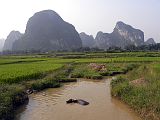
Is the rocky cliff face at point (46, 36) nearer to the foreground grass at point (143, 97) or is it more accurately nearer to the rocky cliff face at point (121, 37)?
the rocky cliff face at point (121, 37)

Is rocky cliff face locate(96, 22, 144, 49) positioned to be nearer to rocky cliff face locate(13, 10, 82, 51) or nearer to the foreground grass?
rocky cliff face locate(13, 10, 82, 51)

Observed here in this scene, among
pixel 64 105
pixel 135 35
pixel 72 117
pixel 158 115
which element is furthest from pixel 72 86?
pixel 135 35

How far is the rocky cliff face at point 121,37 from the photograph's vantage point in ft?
581

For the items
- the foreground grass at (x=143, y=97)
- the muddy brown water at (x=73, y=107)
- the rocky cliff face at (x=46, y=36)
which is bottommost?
the muddy brown water at (x=73, y=107)

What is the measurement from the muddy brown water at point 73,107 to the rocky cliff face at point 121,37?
152988 millimetres

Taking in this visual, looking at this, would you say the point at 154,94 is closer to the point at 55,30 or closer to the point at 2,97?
the point at 2,97

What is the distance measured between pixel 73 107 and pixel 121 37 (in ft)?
562

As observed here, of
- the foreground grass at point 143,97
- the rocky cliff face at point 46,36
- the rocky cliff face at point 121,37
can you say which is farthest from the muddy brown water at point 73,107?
the rocky cliff face at point 121,37

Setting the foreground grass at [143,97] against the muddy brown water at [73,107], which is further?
the muddy brown water at [73,107]

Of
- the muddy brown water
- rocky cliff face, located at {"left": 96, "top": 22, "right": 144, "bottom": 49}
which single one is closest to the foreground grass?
the muddy brown water

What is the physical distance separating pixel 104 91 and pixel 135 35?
168 m

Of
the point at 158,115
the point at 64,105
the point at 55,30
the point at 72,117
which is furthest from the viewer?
the point at 55,30

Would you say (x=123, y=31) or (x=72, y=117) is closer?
(x=72, y=117)

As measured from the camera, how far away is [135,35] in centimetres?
18462
